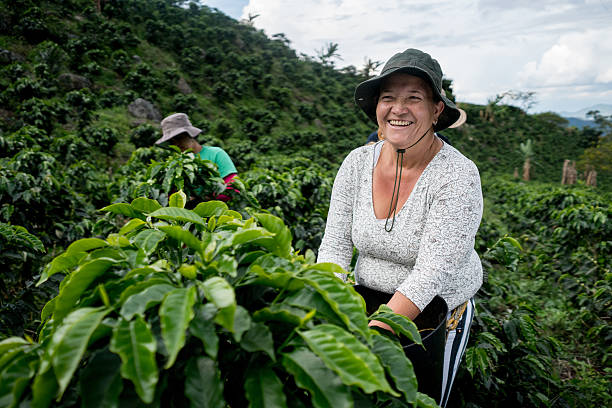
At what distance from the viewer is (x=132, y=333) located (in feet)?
1.88

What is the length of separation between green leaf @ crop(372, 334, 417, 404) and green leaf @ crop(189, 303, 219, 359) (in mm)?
329

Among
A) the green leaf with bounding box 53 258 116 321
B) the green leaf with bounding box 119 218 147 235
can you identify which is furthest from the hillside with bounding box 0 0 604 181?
the green leaf with bounding box 53 258 116 321

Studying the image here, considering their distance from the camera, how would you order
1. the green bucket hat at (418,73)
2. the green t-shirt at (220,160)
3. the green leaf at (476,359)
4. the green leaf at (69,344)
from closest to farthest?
the green leaf at (69,344), the green bucket hat at (418,73), the green leaf at (476,359), the green t-shirt at (220,160)

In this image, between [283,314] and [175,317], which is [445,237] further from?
[175,317]

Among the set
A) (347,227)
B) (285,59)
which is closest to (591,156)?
(285,59)

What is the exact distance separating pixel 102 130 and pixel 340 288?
11.9 m

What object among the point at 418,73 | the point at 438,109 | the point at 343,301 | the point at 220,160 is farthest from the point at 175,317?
the point at 220,160

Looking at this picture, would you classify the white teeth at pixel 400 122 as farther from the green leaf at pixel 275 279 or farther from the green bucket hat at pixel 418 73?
the green leaf at pixel 275 279

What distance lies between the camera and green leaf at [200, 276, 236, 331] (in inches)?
23.5

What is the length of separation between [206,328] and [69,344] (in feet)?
0.67

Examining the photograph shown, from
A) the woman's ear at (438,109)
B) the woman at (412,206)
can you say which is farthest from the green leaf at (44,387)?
the woman's ear at (438,109)

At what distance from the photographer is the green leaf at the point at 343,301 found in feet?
2.18

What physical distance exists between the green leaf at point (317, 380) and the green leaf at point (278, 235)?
253 millimetres

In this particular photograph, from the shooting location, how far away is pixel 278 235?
0.83 meters
